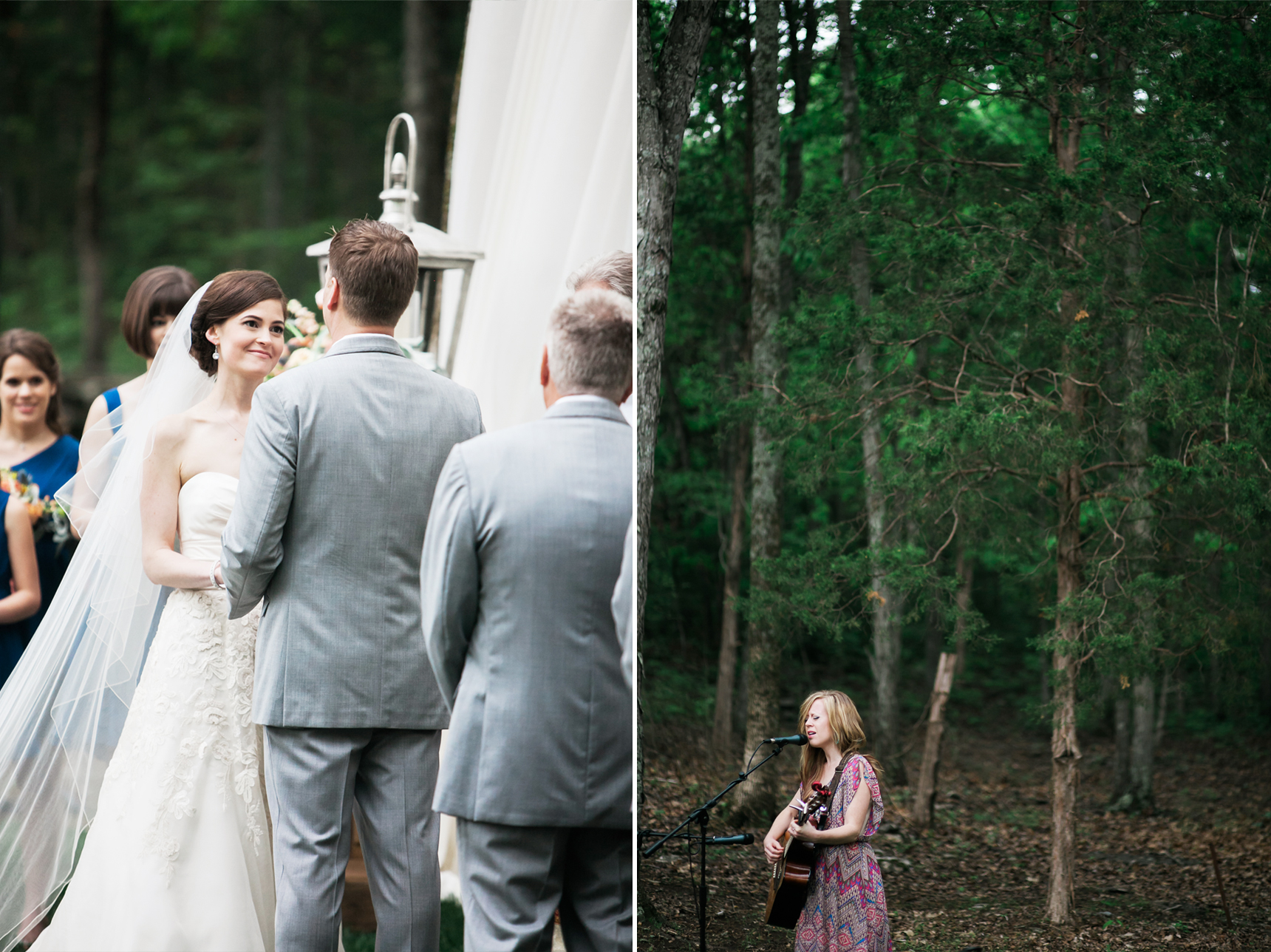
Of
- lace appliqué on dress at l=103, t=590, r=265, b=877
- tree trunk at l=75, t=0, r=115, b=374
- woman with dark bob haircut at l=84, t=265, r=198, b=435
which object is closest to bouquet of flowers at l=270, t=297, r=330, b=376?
woman with dark bob haircut at l=84, t=265, r=198, b=435

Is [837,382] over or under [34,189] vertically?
under

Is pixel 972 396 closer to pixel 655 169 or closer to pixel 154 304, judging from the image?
pixel 655 169

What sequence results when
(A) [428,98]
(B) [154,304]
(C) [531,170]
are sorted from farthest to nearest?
(A) [428,98] → (B) [154,304] → (C) [531,170]

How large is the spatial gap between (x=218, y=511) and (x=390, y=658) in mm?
666

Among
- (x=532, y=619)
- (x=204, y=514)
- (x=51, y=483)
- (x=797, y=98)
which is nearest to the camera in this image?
(x=532, y=619)

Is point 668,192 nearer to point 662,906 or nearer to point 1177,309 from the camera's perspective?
point 1177,309

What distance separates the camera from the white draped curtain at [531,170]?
2510 millimetres

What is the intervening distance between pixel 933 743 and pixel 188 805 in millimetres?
1807

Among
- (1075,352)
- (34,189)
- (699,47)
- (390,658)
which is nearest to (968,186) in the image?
(1075,352)

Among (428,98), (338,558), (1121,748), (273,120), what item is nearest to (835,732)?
(1121,748)

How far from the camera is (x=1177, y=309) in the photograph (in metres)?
2.90

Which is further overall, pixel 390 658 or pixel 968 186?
pixel 968 186

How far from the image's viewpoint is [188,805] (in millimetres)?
2316

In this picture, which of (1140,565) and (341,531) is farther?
(1140,565)
